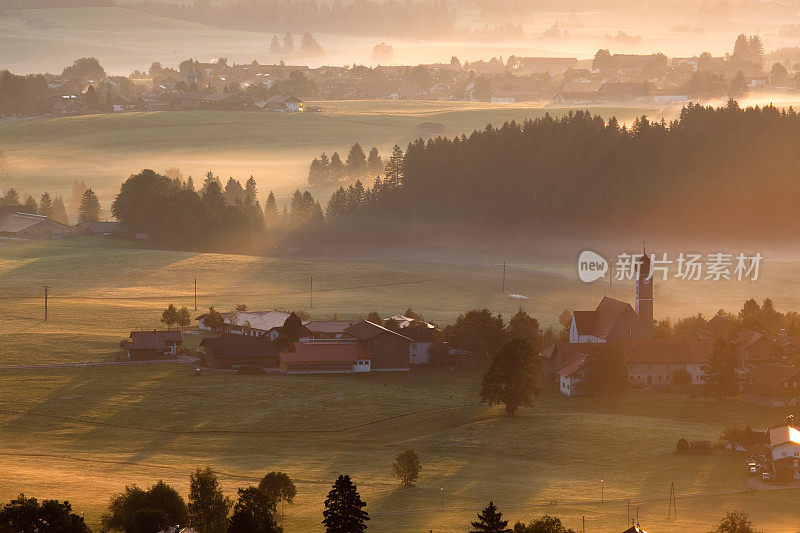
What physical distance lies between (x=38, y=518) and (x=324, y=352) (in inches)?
1868

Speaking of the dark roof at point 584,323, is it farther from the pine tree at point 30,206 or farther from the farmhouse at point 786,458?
the pine tree at point 30,206

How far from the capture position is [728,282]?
462 feet

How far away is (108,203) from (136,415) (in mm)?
110650

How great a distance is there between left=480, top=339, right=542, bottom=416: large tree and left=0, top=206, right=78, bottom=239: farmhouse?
91345 mm

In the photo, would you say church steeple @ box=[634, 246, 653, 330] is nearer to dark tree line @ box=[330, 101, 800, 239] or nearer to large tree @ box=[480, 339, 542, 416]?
large tree @ box=[480, 339, 542, 416]

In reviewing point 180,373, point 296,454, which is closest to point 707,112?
point 180,373

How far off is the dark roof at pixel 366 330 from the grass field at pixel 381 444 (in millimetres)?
4363

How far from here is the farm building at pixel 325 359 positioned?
101 metres

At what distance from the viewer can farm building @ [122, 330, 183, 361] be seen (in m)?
101

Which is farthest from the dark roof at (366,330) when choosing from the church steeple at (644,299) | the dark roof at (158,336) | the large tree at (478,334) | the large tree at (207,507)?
the large tree at (207,507)

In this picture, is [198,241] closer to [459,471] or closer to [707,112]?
[707,112]

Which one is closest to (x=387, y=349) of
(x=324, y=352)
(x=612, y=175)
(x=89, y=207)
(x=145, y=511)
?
(x=324, y=352)

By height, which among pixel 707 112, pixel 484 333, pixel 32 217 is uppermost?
pixel 707 112

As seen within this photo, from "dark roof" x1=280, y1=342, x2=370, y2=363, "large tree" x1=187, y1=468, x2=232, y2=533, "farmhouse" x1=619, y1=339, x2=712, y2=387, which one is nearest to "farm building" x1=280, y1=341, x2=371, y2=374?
"dark roof" x1=280, y1=342, x2=370, y2=363
